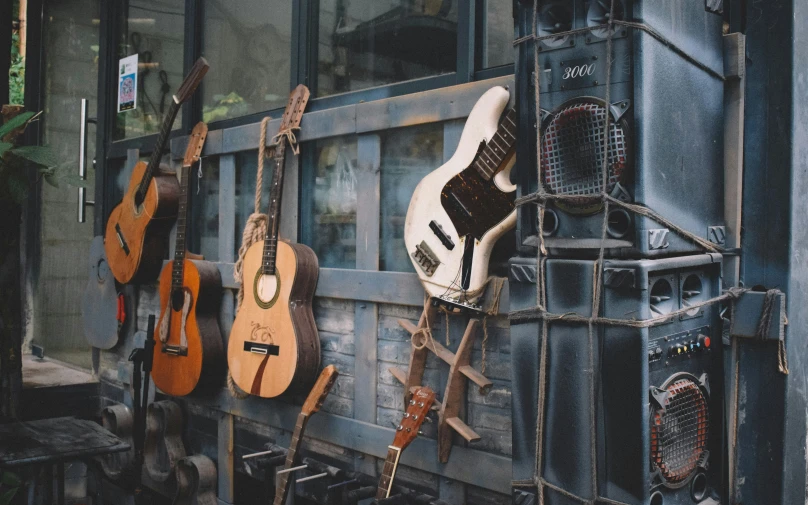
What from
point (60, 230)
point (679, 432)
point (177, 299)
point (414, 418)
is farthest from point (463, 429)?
point (60, 230)

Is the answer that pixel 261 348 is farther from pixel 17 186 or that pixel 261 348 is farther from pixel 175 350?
pixel 17 186

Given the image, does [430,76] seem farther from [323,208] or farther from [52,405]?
[52,405]

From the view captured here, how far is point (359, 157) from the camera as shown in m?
4.07

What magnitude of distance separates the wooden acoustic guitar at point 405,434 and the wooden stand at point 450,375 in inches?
3.1

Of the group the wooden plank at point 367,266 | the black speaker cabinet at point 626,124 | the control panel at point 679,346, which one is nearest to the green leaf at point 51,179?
the wooden plank at point 367,266

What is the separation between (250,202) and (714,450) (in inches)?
122

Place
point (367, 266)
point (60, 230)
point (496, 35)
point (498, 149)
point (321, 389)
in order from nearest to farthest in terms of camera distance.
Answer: point (498, 149)
point (496, 35)
point (321, 389)
point (367, 266)
point (60, 230)

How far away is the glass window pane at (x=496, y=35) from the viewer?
138 inches

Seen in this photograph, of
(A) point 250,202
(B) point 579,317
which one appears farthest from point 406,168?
(B) point 579,317

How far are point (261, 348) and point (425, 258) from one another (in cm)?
125

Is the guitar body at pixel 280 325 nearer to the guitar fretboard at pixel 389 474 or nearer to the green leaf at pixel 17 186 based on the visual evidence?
the guitar fretboard at pixel 389 474

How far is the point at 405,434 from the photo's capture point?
3449 mm

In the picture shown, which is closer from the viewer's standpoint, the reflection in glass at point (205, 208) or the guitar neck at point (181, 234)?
the guitar neck at point (181, 234)

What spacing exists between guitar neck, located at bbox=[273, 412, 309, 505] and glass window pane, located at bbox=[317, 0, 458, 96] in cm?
175
